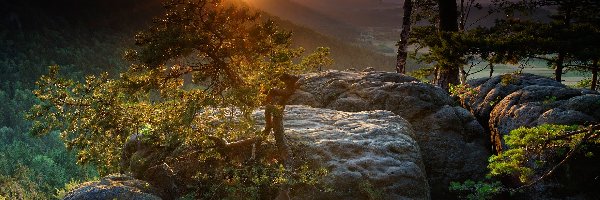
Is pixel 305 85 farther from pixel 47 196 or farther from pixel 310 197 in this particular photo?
pixel 47 196

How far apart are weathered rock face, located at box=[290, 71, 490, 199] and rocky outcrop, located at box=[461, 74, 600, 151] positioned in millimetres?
811

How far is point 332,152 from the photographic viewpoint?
10055 mm

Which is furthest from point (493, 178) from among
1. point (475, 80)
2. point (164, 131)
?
point (164, 131)

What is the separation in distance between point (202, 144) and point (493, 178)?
329 inches

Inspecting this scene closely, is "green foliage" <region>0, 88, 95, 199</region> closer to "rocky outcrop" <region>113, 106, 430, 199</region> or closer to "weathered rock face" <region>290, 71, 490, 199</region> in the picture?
"weathered rock face" <region>290, 71, 490, 199</region>

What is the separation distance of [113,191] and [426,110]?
9.65 meters

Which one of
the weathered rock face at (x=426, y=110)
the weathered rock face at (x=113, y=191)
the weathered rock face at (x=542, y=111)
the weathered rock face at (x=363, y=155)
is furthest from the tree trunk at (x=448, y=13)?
the weathered rock face at (x=113, y=191)

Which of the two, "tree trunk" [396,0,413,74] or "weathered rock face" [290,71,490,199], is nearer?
"weathered rock face" [290,71,490,199]

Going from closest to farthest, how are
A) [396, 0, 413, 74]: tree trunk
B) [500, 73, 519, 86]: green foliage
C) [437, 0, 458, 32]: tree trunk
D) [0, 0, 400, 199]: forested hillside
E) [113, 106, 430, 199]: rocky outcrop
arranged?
[113, 106, 430, 199]: rocky outcrop → [500, 73, 519, 86]: green foliage → [437, 0, 458, 32]: tree trunk → [396, 0, 413, 74]: tree trunk → [0, 0, 400, 199]: forested hillside

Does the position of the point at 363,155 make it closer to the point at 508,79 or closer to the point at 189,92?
the point at 189,92

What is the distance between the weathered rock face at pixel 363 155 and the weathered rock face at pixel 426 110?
182 centimetres

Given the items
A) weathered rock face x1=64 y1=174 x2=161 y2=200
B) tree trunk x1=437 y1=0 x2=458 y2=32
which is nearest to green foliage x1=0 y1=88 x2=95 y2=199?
tree trunk x1=437 y1=0 x2=458 y2=32

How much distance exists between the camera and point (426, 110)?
14086 millimetres

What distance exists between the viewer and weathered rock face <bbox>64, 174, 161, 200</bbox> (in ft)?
26.4
